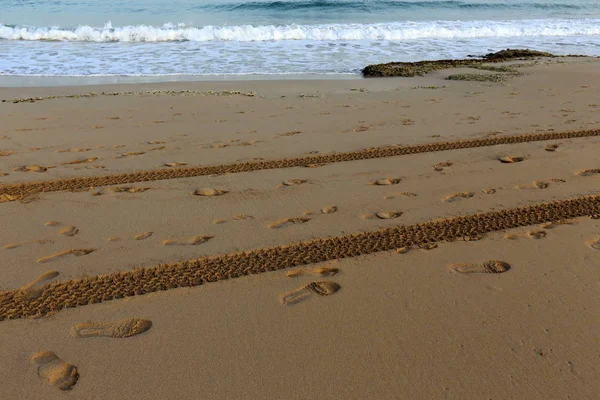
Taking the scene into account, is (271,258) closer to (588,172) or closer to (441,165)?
(441,165)

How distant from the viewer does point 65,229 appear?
3.42 m

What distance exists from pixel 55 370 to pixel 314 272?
1401 millimetres

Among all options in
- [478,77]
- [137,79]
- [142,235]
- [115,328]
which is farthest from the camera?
[137,79]

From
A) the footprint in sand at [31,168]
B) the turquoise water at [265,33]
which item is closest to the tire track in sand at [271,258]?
the footprint in sand at [31,168]

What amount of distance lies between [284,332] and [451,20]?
2218cm

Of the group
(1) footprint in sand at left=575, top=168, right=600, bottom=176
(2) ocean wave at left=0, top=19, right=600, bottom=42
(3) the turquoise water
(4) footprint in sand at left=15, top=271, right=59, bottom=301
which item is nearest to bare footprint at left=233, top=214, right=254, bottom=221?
(4) footprint in sand at left=15, top=271, right=59, bottom=301

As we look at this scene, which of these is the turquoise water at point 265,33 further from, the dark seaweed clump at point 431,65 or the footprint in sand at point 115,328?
the footprint in sand at point 115,328

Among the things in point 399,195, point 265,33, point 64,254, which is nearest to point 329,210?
point 399,195

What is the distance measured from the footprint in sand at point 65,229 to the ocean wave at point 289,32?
45.0ft

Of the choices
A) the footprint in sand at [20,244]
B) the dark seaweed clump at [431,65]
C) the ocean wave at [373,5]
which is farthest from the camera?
the ocean wave at [373,5]

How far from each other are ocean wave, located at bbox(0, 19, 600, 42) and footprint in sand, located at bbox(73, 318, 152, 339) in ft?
49.1

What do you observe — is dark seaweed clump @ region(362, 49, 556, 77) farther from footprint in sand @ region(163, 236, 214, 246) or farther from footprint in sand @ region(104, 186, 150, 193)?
footprint in sand @ region(163, 236, 214, 246)

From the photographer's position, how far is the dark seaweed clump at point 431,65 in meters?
10.0

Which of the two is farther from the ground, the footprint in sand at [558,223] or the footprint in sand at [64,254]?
the footprint in sand at [64,254]
